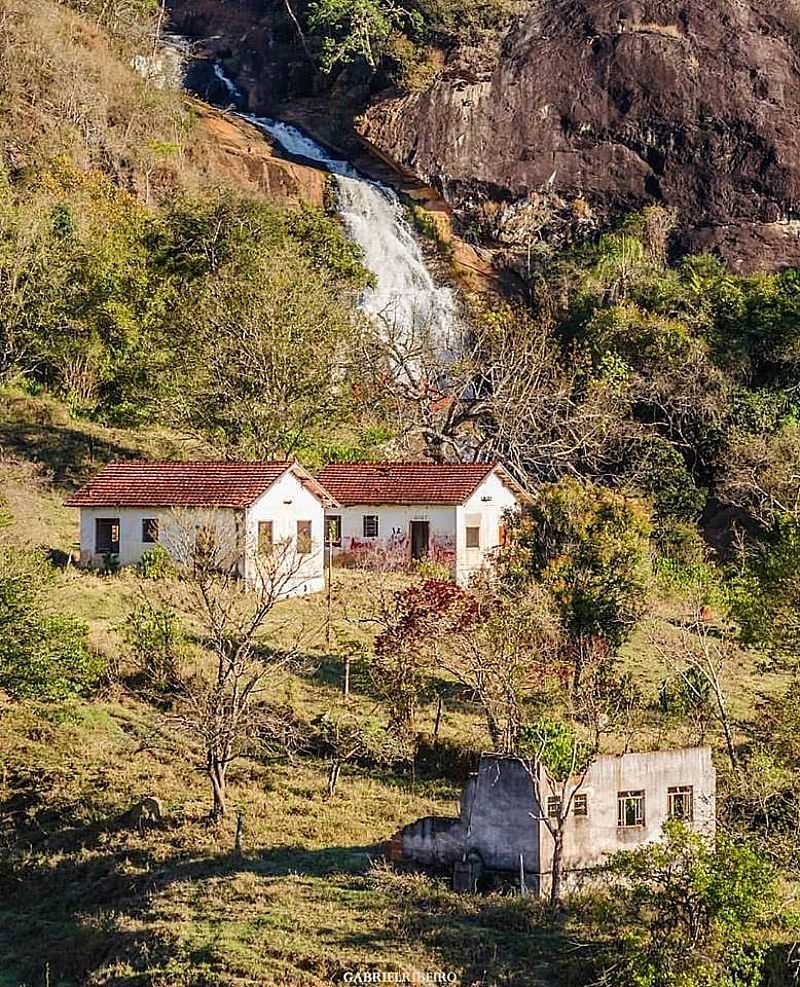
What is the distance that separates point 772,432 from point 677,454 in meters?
3.97

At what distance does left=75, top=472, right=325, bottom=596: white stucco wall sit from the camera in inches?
1197

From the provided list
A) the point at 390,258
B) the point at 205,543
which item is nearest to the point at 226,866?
the point at 205,543

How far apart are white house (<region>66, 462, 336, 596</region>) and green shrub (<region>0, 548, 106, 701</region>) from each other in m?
5.82

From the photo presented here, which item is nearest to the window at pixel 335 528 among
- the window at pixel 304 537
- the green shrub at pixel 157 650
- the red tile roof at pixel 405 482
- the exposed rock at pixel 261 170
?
the red tile roof at pixel 405 482

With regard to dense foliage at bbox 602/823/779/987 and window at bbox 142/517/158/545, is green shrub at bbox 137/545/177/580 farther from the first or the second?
dense foliage at bbox 602/823/779/987

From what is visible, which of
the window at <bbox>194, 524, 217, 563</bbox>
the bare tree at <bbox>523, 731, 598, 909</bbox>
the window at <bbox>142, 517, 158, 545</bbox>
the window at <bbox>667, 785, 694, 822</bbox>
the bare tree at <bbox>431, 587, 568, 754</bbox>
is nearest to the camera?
the bare tree at <bbox>523, 731, 598, 909</bbox>

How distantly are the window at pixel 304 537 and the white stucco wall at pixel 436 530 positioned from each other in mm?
1956

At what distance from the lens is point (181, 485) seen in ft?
105

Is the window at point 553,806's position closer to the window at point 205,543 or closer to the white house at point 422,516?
the window at point 205,543

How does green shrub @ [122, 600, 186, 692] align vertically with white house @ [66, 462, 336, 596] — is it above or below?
below

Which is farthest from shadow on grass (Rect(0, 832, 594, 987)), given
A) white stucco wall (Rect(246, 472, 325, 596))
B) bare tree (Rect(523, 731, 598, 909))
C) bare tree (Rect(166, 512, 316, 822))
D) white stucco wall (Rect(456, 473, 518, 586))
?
white stucco wall (Rect(456, 473, 518, 586))

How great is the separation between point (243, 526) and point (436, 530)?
5.50 m

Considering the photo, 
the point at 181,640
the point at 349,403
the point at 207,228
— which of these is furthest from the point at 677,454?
the point at 181,640

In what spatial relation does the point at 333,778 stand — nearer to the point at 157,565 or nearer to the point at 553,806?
the point at 553,806
